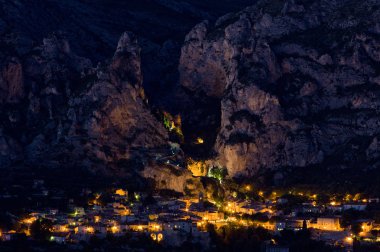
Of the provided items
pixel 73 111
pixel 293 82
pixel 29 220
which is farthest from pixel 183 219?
pixel 293 82

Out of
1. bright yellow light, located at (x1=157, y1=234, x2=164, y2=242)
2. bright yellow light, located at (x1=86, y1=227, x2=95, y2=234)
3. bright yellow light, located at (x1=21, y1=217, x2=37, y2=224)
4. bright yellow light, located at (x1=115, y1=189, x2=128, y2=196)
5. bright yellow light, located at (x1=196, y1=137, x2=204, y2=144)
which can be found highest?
bright yellow light, located at (x1=196, y1=137, x2=204, y2=144)

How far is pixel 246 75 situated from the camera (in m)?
143

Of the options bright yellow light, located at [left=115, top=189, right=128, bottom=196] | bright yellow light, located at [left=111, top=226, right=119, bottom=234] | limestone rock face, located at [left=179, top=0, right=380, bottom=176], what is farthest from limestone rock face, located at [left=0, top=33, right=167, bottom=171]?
bright yellow light, located at [left=111, top=226, right=119, bottom=234]

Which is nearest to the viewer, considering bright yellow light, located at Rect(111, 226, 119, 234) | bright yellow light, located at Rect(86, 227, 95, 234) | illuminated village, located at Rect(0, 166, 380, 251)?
illuminated village, located at Rect(0, 166, 380, 251)

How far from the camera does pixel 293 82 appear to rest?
143125 millimetres

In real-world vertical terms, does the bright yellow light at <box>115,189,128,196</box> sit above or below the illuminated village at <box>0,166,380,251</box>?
above

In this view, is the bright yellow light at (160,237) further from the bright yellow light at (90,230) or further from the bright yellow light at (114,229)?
the bright yellow light at (90,230)

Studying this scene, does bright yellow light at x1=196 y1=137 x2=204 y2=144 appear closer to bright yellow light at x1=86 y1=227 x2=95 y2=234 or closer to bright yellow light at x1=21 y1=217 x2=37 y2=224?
bright yellow light at x1=21 y1=217 x2=37 y2=224

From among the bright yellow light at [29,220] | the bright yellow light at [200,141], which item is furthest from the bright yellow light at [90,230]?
the bright yellow light at [200,141]

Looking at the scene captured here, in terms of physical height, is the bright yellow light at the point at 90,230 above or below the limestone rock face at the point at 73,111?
below

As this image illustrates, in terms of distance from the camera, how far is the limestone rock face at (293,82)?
135000mm

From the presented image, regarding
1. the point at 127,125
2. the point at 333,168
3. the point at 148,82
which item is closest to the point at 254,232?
the point at 333,168

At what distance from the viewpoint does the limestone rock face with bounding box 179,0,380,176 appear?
13500 centimetres

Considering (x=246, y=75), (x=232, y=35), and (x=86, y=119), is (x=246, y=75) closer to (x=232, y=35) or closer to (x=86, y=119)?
(x=232, y=35)
